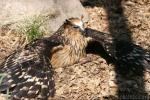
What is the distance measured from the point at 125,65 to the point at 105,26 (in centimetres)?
155

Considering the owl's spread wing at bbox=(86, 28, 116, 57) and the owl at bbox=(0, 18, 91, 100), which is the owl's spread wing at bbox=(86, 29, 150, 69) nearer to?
the owl's spread wing at bbox=(86, 28, 116, 57)

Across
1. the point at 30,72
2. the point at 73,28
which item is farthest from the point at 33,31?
the point at 30,72

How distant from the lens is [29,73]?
21.1 ft

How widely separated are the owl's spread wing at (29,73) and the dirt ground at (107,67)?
0.89 ft

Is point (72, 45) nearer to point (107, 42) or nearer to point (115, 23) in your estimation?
point (107, 42)

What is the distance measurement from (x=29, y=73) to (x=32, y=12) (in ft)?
6.57

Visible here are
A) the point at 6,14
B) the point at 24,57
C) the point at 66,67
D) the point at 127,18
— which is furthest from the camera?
the point at 127,18

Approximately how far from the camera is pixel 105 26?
859 centimetres

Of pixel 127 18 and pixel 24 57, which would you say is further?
pixel 127 18

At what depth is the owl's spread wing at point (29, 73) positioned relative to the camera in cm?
618

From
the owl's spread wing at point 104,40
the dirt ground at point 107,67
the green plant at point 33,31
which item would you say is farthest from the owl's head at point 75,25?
the green plant at point 33,31

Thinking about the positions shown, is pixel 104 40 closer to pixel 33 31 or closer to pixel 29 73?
pixel 33 31

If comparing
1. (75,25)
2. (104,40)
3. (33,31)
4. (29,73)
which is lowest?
(29,73)

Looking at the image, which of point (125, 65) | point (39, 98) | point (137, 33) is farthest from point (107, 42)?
point (39, 98)
